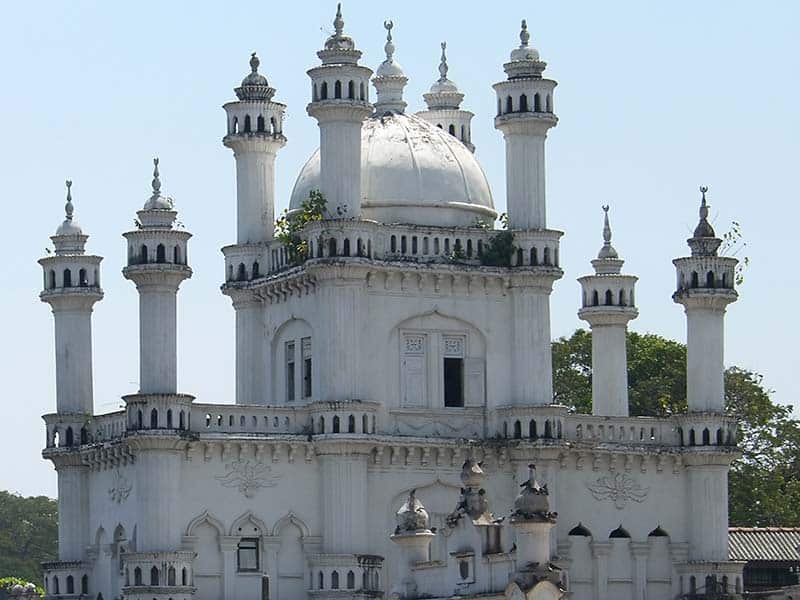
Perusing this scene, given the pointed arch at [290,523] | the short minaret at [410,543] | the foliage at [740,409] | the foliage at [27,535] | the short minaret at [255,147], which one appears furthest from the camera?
the foliage at [27,535]

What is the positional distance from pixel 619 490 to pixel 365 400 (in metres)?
7.70

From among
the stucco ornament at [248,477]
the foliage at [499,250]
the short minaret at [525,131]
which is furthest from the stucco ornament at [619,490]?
the stucco ornament at [248,477]

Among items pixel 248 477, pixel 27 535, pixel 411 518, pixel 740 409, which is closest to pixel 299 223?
pixel 248 477

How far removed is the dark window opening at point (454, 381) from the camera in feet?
237

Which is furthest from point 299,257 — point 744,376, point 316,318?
point 744,376

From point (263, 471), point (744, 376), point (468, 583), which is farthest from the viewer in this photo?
point (744, 376)

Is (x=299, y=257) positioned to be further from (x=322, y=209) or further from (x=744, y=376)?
(x=744, y=376)

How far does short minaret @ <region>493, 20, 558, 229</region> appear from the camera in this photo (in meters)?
Result: 72.5

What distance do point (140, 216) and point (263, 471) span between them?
23.2 ft

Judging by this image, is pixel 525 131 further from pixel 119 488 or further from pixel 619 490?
pixel 119 488

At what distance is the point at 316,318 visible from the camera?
233ft

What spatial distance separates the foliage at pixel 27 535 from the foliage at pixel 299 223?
60907 mm

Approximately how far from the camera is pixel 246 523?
226 ft

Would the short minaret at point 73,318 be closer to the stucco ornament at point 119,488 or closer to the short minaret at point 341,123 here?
the stucco ornament at point 119,488
